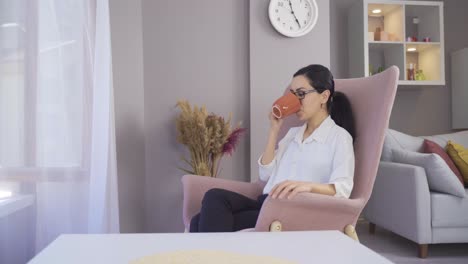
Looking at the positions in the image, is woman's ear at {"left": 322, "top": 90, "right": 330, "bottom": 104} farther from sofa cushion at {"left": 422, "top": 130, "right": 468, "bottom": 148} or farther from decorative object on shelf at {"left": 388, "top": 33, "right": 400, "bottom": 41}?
decorative object on shelf at {"left": 388, "top": 33, "right": 400, "bottom": 41}

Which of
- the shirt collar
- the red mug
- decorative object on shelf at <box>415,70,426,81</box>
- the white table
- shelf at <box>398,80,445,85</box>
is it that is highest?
decorative object on shelf at <box>415,70,426,81</box>

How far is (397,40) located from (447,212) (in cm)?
182

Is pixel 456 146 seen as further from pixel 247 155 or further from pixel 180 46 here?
pixel 180 46

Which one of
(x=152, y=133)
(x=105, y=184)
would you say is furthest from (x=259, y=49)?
(x=105, y=184)

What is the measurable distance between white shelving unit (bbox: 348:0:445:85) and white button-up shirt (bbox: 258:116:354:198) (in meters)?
2.18

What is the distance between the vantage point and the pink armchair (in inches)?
53.6

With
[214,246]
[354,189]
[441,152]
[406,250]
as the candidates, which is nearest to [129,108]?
[354,189]

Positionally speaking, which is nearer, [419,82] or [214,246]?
[214,246]

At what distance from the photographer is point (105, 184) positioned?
170 cm

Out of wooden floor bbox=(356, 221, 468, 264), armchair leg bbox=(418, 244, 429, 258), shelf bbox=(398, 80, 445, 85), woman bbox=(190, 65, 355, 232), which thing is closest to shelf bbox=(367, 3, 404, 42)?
shelf bbox=(398, 80, 445, 85)

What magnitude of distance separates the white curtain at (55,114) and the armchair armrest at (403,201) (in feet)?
6.65

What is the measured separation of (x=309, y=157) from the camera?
1.67m

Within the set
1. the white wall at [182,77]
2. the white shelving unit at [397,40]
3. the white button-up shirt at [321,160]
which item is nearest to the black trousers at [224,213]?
the white button-up shirt at [321,160]

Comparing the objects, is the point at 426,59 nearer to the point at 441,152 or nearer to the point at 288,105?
the point at 441,152
